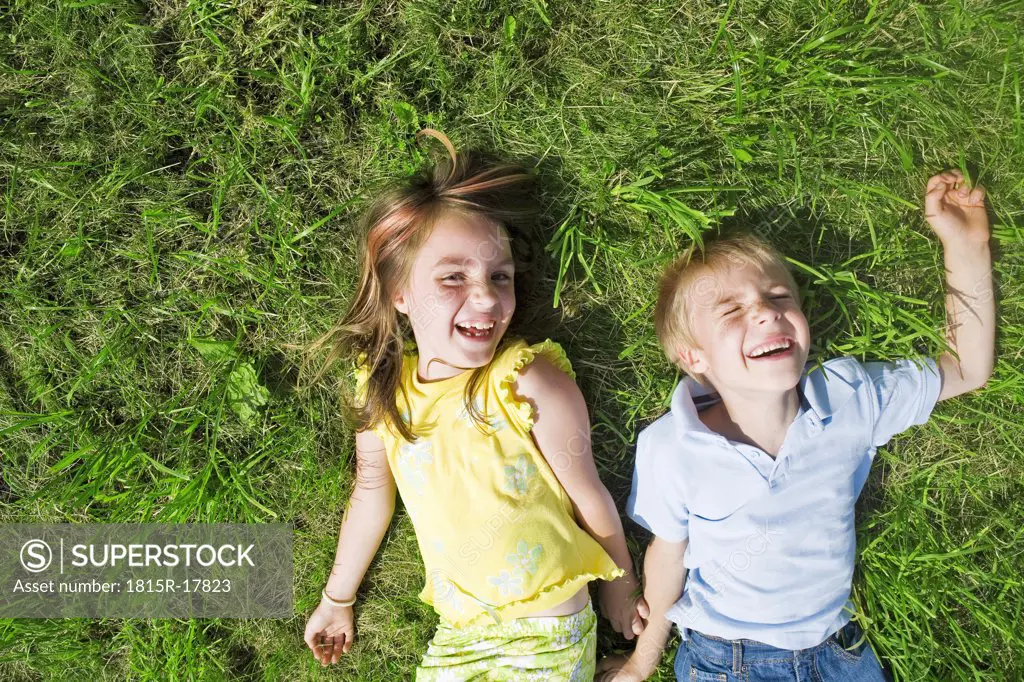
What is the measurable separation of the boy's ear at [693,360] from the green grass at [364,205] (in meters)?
0.19

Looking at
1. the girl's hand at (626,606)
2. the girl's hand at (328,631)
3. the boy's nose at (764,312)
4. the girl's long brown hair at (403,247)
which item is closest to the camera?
the boy's nose at (764,312)

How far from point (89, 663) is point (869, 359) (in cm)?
342

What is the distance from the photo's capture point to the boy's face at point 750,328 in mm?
2277

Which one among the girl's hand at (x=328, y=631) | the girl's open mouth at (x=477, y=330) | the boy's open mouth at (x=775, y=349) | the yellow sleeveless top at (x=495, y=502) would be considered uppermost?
the boy's open mouth at (x=775, y=349)

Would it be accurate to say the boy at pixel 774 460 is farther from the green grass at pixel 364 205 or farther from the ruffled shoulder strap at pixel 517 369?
the ruffled shoulder strap at pixel 517 369

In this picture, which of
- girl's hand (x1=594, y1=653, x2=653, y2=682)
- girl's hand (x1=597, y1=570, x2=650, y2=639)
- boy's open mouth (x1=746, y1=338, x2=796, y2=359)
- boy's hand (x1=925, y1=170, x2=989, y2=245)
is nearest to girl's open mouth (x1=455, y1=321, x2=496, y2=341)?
boy's open mouth (x1=746, y1=338, x2=796, y2=359)

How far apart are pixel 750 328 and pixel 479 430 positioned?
0.98 meters

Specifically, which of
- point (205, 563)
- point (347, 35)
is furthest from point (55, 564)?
point (347, 35)

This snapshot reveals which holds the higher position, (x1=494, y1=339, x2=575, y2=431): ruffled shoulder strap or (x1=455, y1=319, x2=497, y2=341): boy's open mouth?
(x1=455, y1=319, x2=497, y2=341): boy's open mouth

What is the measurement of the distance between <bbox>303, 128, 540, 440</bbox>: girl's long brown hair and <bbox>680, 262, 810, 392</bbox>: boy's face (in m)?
0.69

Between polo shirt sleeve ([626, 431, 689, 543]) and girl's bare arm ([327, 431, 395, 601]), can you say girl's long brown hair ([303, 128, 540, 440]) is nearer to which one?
girl's bare arm ([327, 431, 395, 601])

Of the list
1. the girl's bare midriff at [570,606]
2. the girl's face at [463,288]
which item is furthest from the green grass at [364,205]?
the girl's bare midriff at [570,606]

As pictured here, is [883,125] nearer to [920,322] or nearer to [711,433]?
[920,322]

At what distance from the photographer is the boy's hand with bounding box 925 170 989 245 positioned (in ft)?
8.30
